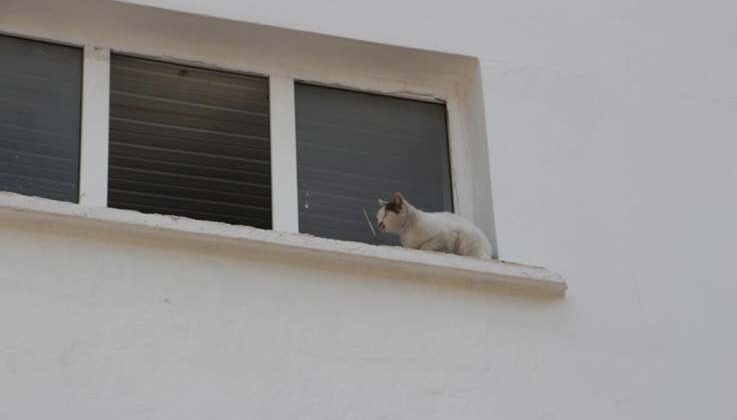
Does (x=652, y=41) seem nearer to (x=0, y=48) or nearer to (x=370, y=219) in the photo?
(x=370, y=219)

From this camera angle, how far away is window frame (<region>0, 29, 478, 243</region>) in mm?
7734

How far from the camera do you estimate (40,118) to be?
7.81 meters

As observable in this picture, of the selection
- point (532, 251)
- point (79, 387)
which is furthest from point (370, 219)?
point (79, 387)

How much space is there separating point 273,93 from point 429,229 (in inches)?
38.2

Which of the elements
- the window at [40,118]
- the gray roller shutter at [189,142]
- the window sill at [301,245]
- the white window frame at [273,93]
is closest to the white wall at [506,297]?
the window sill at [301,245]

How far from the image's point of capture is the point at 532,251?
25.7 ft

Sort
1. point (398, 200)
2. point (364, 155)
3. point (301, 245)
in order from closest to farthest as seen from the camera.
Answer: point (301, 245)
point (398, 200)
point (364, 155)

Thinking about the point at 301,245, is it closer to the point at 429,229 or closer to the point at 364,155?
the point at 429,229

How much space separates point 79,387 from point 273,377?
78 centimetres

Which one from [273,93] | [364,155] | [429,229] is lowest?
[429,229]

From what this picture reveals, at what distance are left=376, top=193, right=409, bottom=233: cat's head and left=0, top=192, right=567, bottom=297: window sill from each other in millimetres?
508

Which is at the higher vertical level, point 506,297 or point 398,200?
point 398,200

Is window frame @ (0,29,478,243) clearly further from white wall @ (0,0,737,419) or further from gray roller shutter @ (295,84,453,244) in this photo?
white wall @ (0,0,737,419)

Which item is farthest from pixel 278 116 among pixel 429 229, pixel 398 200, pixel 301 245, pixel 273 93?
pixel 301 245
